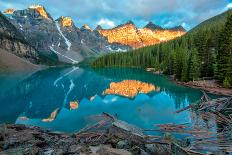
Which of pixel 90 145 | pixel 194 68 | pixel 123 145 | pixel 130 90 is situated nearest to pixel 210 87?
pixel 194 68

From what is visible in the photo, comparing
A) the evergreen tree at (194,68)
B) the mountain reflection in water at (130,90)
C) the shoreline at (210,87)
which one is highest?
the evergreen tree at (194,68)

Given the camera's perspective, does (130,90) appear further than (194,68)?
No

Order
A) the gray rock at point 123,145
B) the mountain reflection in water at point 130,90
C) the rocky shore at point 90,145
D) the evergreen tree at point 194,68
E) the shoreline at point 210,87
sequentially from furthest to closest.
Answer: the evergreen tree at point 194,68 < the mountain reflection in water at point 130,90 < the shoreline at point 210,87 < the gray rock at point 123,145 < the rocky shore at point 90,145

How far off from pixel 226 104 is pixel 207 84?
34.0 m

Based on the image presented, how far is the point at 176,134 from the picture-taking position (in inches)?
939

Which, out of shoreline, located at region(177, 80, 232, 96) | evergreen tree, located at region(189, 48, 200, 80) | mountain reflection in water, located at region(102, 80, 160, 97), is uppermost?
evergreen tree, located at region(189, 48, 200, 80)

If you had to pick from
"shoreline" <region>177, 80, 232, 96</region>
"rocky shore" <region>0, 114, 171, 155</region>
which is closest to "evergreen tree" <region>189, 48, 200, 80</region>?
"shoreline" <region>177, 80, 232, 96</region>

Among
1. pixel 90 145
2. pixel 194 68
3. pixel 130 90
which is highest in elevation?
pixel 194 68

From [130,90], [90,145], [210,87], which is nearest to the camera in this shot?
[90,145]

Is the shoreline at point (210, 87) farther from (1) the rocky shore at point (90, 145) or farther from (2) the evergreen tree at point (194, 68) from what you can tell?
(1) the rocky shore at point (90, 145)

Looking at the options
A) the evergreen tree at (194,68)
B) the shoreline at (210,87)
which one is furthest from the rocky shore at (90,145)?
the evergreen tree at (194,68)

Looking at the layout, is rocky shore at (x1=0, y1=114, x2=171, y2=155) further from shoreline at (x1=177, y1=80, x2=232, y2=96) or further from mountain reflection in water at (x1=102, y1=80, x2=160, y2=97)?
shoreline at (x1=177, y1=80, x2=232, y2=96)

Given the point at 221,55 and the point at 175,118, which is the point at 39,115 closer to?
the point at 175,118

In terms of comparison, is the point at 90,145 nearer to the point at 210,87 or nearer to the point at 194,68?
the point at 210,87
